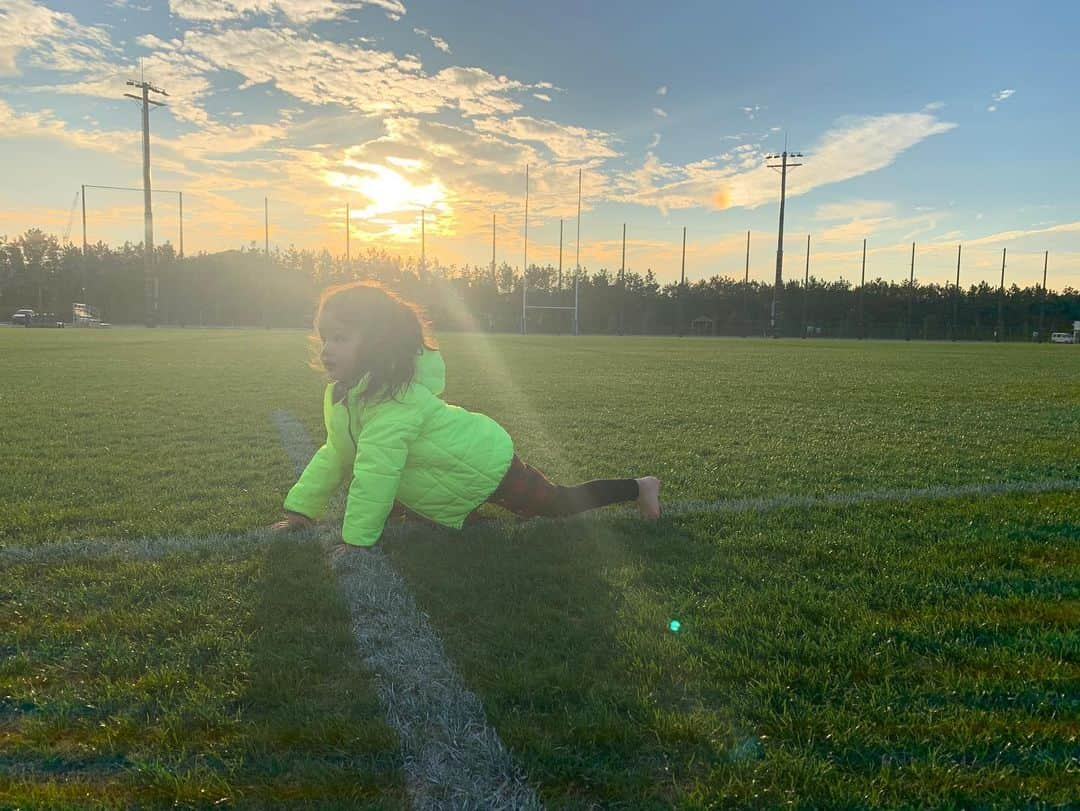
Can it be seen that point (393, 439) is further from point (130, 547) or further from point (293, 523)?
point (130, 547)

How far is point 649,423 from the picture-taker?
6.73 m

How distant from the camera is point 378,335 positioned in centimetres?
292

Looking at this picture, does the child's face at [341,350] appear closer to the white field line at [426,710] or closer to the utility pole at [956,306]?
the white field line at [426,710]

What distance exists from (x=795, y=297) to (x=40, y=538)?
62511 mm

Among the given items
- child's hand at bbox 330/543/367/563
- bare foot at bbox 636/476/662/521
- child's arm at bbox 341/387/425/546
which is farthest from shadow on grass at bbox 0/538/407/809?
bare foot at bbox 636/476/662/521

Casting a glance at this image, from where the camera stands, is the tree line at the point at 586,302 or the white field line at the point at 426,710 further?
the tree line at the point at 586,302

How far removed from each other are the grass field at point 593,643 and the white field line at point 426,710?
46 mm

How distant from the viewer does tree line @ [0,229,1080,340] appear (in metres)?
53.1

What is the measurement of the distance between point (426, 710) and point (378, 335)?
164 centimetres

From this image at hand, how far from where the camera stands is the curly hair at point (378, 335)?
114 inches

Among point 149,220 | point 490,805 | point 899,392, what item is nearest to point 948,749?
point 490,805

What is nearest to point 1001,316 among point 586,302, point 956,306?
point 956,306

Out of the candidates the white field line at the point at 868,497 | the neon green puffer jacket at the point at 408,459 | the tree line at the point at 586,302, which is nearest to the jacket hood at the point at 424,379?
the neon green puffer jacket at the point at 408,459

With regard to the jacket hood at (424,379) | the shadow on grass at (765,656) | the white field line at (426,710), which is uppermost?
the jacket hood at (424,379)
